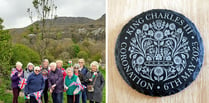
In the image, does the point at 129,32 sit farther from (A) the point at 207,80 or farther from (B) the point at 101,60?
(A) the point at 207,80

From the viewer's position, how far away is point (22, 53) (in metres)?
2.00

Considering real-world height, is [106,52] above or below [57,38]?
below

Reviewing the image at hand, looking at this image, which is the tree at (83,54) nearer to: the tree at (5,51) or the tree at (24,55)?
the tree at (24,55)

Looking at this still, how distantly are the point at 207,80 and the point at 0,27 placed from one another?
62.7 inches

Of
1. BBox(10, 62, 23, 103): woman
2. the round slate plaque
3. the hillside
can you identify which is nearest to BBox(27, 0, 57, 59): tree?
the hillside

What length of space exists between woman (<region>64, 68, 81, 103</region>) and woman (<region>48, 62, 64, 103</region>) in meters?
0.05

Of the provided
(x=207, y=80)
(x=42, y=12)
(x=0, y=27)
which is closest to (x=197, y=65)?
(x=207, y=80)

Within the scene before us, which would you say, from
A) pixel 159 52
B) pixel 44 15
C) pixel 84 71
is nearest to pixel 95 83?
pixel 84 71

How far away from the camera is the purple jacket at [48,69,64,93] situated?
2.01 metres

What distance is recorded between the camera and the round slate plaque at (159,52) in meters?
1.63

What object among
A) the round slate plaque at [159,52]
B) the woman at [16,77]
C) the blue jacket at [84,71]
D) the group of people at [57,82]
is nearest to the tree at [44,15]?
the group of people at [57,82]

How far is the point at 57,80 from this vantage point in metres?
2.02

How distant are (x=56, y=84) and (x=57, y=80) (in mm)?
35

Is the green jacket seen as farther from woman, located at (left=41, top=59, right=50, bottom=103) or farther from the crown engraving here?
the crown engraving
